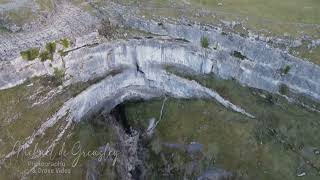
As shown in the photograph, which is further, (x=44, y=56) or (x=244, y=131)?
(x=44, y=56)

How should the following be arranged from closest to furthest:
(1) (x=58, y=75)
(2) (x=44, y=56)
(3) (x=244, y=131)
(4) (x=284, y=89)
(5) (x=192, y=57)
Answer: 1. (3) (x=244, y=131)
2. (2) (x=44, y=56)
3. (1) (x=58, y=75)
4. (4) (x=284, y=89)
5. (5) (x=192, y=57)

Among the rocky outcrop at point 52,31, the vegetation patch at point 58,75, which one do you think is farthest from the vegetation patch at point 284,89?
the vegetation patch at point 58,75

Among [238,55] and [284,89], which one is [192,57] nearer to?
[238,55]

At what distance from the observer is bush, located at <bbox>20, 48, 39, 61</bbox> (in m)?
38.4

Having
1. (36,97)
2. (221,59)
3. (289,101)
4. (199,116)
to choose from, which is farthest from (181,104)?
(36,97)

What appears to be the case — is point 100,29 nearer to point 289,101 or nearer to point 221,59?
point 221,59

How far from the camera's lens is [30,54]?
38.7 meters

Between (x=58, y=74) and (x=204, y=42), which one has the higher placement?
(x=204, y=42)

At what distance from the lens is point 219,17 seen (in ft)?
146

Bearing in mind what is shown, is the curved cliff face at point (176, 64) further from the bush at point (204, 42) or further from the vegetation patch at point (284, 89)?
the bush at point (204, 42)

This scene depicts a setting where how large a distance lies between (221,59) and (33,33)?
16.6 m

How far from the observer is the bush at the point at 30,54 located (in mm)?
38438

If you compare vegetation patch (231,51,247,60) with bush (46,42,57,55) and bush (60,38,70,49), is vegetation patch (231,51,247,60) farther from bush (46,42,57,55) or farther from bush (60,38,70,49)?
bush (46,42,57,55)

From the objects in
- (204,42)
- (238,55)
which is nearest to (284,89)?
(238,55)
